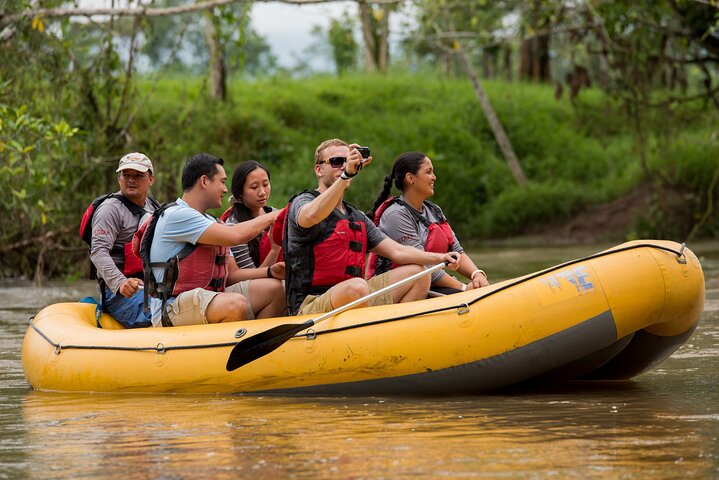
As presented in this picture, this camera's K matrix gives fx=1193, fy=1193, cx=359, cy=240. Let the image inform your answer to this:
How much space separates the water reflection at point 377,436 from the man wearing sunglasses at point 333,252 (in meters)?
0.48

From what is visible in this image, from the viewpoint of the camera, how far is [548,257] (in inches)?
522

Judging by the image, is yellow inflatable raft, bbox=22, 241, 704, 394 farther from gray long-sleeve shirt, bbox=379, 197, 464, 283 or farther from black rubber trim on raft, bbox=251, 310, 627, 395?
gray long-sleeve shirt, bbox=379, 197, 464, 283

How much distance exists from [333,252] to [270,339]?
0.48 metres

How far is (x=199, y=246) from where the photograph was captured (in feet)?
17.4

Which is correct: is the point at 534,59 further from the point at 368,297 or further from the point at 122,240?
the point at 368,297

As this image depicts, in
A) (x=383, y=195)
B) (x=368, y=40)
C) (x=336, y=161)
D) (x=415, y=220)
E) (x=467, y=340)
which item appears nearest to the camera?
(x=467, y=340)

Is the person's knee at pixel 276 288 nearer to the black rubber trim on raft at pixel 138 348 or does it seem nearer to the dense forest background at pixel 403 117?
the black rubber trim on raft at pixel 138 348

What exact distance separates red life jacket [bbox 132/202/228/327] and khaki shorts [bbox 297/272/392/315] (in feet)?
1.53

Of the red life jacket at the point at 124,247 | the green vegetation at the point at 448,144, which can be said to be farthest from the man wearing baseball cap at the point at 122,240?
the green vegetation at the point at 448,144

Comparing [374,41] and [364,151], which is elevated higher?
[374,41]

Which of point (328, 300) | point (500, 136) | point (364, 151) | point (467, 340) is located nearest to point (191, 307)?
point (328, 300)

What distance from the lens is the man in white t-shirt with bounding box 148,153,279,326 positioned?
5.16m

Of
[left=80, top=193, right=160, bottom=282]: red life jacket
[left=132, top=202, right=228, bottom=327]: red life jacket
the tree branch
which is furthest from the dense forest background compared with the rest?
[left=132, top=202, right=228, bottom=327]: red life jacket

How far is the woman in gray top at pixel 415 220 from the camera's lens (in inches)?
222
